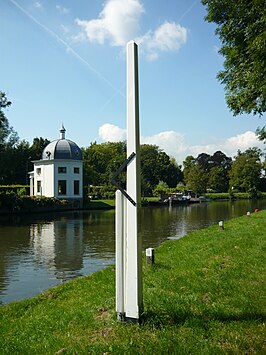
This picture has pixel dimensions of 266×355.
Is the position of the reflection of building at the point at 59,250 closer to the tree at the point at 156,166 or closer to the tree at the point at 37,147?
the tree at the point at 37,147

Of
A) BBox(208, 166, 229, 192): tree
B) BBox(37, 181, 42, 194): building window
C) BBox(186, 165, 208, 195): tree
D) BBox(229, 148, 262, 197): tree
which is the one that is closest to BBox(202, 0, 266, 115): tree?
BBox(37, 181, 42, 194): building window

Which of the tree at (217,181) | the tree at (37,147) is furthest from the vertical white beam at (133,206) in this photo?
the tree at (217,181)

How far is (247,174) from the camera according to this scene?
278ft

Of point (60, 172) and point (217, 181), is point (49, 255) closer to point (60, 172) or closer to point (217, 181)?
point (60, 172)

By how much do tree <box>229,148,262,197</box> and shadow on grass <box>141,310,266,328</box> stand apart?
82.3m

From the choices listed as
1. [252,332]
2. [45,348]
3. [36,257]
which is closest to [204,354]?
[252,332]

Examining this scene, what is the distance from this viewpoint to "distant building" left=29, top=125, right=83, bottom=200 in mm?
47844

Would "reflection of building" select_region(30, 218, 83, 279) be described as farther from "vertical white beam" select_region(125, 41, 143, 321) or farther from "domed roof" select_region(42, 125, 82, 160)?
"domed roof" select_region(42, 125, 82, 160)

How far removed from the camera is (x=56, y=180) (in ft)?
156

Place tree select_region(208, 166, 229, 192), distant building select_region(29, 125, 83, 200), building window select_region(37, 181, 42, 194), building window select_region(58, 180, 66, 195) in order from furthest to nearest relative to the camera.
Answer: tree select_region(208, 166, 229, 192) → building window select_region(37, 181, 42, 194) → building window select_region(58, 180, 66, 195) → distant building select_region(29, 125, 83, 200)

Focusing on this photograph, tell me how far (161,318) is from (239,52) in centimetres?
844

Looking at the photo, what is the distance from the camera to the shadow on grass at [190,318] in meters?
4.11

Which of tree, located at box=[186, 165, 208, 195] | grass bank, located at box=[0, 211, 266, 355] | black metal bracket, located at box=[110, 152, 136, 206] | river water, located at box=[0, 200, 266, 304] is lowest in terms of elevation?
river water, located at box=[0, 200, 266, 304]

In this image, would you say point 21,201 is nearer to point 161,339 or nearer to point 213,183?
point 161,339
